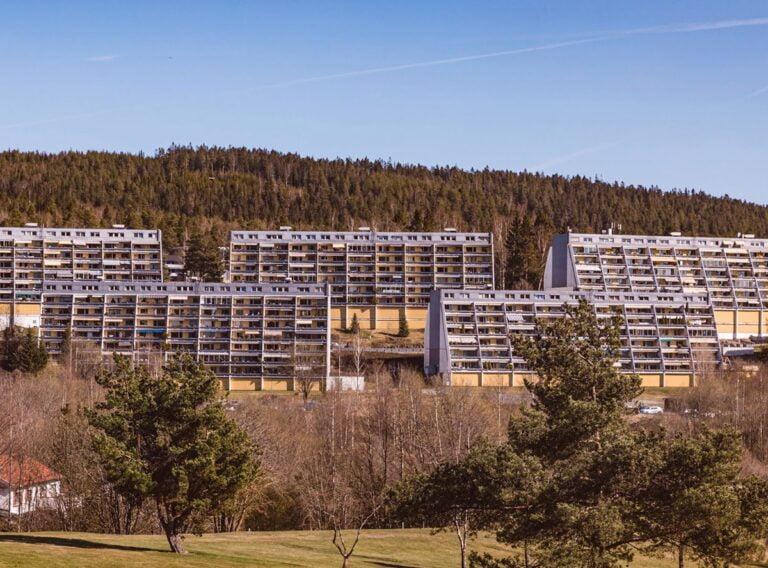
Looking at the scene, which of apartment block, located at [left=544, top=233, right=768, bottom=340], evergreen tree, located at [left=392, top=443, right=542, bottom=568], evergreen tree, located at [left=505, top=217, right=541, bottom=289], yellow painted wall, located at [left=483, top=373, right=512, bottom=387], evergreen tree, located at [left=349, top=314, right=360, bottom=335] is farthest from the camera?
evergreen tree, located at [left=505, top=217, right=541, bottom=289]

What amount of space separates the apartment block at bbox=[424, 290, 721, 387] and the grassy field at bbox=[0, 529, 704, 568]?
66.9 m

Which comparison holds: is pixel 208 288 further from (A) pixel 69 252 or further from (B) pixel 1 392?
(B) pixel 1 392

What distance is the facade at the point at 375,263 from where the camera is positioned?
158m

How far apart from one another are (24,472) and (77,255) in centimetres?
8908

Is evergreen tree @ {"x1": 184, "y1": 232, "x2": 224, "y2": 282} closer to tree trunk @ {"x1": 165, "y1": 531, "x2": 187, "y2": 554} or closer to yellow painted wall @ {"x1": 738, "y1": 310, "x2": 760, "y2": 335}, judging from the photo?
yellow painted wall @ {"x1": 738, "y1": 310, "x2": 760, "y2": 335}

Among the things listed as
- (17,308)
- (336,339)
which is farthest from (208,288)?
(17,308)

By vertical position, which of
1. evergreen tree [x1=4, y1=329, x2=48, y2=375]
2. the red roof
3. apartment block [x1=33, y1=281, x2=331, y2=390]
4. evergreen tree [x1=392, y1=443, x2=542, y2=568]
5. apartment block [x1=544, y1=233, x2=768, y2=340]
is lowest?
the red roof

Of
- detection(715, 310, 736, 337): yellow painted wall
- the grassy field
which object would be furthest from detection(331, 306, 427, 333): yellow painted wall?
the grassy field

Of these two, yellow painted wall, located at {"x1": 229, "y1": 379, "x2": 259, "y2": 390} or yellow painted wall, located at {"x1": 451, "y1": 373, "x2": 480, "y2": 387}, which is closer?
yellow painted wall, located at {"x1": 451, "y1": 373, "x2": 480, "y2": 387}

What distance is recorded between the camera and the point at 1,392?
96750mm

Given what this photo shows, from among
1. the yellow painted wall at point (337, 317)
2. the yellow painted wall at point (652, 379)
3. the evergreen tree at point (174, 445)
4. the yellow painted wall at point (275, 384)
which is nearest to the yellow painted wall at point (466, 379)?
the yellow painted wall at point (275, 384)

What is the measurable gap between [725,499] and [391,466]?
48.8 meters

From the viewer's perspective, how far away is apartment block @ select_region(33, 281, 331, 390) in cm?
13162

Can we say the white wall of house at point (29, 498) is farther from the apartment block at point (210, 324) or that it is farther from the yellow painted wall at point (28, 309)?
the yellow painted wall at point (28, 309)
